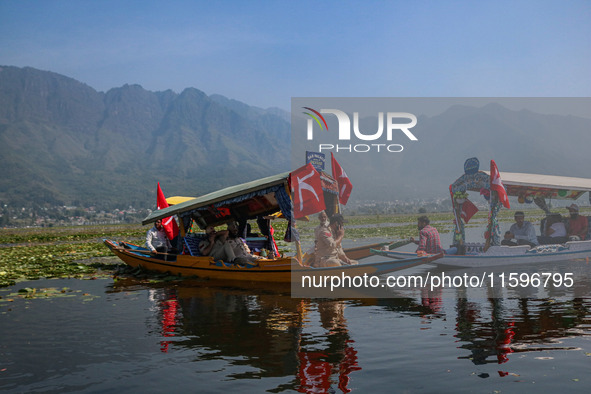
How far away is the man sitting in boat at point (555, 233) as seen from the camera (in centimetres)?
1988

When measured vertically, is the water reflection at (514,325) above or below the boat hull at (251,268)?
below

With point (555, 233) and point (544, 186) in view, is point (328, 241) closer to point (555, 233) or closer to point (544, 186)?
point (544, 186)

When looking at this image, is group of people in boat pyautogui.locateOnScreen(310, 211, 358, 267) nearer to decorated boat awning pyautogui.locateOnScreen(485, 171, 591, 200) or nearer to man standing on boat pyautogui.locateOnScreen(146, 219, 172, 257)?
decorated boat awning pyautogui.locateOnScreen(485, 171, 591, 200)

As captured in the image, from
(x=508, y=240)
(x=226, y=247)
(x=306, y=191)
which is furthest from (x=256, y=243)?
(x=508, y=240)

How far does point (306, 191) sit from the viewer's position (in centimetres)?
1611

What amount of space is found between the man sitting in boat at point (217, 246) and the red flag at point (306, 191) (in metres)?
3.49

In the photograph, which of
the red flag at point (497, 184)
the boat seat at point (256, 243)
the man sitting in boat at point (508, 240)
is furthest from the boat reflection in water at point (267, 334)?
the man sitting in boat at point (508, 240)

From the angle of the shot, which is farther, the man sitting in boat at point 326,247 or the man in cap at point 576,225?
the man in cap at point 576,225

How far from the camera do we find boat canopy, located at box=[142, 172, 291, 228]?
16562 millimetres

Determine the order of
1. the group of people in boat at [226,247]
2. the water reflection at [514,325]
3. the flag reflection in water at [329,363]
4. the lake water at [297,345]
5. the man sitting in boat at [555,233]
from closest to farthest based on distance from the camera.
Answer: the flag reflection in water at [329,363] → the lake water at [297,345] → the water reflection at [514,325] → the group of people in boat at [226,247] → the man sitting in boat at [555,233]

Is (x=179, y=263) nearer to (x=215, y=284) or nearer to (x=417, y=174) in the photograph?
(x=215, y=284)

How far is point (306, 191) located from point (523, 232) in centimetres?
831

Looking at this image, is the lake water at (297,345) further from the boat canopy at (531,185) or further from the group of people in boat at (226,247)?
the boat canopy at (531,185)

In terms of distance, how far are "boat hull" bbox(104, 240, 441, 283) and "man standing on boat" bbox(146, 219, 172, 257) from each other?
1.21 feet
